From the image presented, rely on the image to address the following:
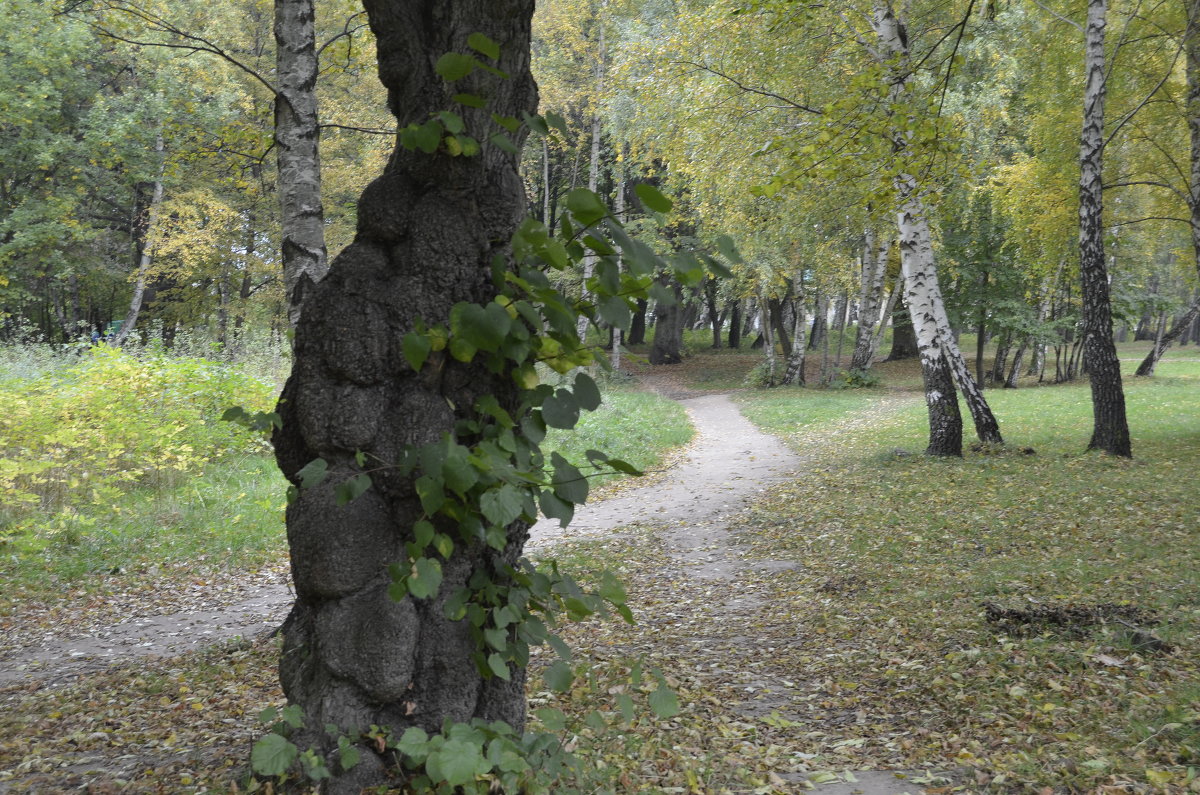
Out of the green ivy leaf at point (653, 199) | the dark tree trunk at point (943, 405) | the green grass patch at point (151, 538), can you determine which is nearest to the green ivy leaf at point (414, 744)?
the green ivy leaf at point (653, 199)

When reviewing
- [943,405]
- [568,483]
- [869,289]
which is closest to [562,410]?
[568,483]

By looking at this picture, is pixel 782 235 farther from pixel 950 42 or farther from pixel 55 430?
pixel 55 430

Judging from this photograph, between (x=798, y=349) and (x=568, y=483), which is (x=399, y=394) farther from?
(x=798, y=349)

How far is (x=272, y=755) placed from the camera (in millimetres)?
2512

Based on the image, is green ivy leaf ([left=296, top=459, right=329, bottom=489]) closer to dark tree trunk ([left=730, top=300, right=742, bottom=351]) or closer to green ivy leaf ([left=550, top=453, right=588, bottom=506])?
green ivy leaf ([left=550, top=453, right=588, bottom=506])

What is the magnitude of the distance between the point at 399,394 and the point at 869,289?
26763 millimetres

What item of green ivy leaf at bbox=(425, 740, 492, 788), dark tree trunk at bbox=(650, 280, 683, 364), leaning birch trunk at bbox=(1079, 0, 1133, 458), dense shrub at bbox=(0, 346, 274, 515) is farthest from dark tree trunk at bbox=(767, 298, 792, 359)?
green ivy leaf at bbox=(425, 740, 492, 788)

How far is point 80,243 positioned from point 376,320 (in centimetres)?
2797

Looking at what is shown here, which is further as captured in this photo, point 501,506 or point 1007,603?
point 1007,603

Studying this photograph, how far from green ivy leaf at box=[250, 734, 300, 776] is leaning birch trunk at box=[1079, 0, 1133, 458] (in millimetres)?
11452

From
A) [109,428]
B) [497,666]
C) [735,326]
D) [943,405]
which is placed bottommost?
[109,428]

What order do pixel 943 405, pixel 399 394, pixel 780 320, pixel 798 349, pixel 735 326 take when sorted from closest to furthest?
pixel 399 394
pixel 943 405
pixel 798 349
pixel 780 320
pixel 735 326

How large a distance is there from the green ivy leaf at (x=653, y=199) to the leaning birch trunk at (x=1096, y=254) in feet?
35.2

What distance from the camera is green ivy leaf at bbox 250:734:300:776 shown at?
248 centimetres
